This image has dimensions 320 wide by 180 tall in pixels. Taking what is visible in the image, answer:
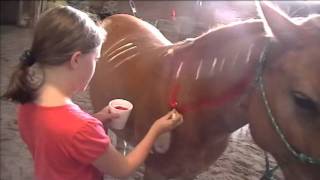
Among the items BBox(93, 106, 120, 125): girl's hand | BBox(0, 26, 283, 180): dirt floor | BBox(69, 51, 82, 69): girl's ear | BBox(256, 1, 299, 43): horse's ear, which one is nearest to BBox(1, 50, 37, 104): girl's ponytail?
BBox(69, 51, 82, 69): girl's ear

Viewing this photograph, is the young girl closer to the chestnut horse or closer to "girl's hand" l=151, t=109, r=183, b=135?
"girl's hand" l=151, t=109, r=183, b=135

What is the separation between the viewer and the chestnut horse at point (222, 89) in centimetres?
101

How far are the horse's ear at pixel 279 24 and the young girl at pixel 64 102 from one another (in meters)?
0.40

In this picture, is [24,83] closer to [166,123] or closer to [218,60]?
[166,123]

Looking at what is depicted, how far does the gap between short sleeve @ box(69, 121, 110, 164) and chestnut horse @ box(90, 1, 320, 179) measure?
34 cm

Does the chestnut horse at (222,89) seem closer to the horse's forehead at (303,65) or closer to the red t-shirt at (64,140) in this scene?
the horse's forehead at (303,65)

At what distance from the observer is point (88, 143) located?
3.34 feet

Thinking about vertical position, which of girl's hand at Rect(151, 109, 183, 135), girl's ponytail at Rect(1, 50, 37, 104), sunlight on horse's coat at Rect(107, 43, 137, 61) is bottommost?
sunlight on horse's coat at Rect(107, 43, 137, 61)

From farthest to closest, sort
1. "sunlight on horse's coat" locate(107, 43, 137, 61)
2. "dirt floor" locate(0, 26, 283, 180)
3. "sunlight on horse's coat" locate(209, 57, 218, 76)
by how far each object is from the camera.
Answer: "sunlight on horse's coat" locate(107, 43, 137, 61)
"dirt floor" locate(0, 26, 283, 180)
"sunlight on horse's coat" locate(209, 57, 218, 76)

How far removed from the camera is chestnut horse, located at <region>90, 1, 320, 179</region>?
3.30 ft

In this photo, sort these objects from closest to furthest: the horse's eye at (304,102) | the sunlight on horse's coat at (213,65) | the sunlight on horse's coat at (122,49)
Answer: the horse's eye at (304,102) → the sunlight on horse's coat at (213,65) → the sunlight on horse's coat at (122,49)

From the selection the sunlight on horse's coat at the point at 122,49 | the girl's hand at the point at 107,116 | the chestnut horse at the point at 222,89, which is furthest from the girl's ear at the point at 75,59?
the sunlight on horse's coat at the point at 122,49

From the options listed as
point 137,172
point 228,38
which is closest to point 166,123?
point 228,38

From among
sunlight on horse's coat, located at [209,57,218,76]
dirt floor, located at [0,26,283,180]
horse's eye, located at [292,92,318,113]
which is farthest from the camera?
dirt floor, located at [0,26,283,180]
